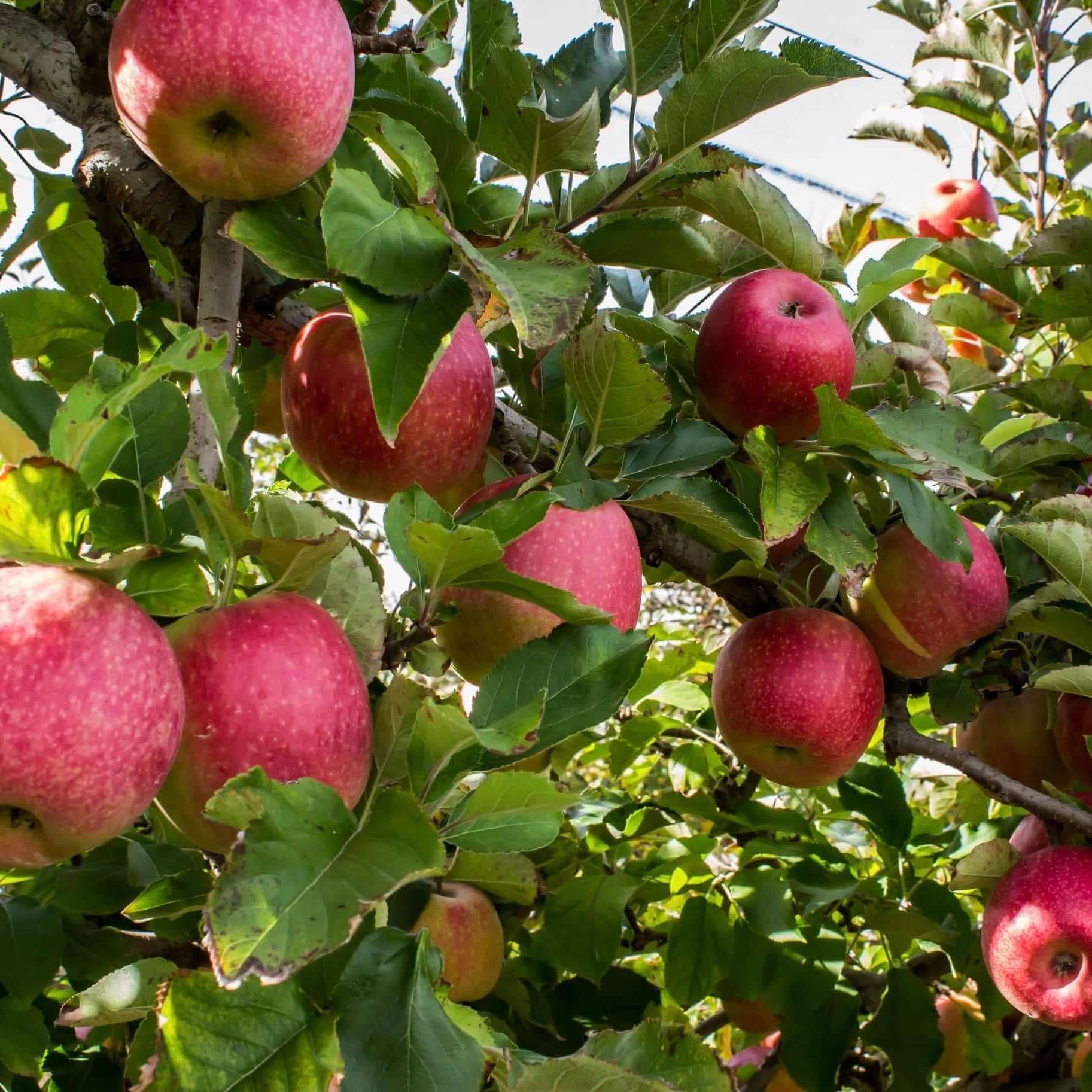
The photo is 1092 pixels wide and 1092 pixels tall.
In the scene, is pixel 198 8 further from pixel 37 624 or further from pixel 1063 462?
pixel 1063 462

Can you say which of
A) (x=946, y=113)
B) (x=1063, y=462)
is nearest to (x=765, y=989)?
(x=1063, y=462)

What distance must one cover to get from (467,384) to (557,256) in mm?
145

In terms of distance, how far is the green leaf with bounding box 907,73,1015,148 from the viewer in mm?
2350

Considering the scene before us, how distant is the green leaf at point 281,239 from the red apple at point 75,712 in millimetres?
317

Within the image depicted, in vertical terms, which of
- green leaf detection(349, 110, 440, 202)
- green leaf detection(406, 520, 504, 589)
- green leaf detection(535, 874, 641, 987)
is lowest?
green leaf detection(535, 874, 641, 987)

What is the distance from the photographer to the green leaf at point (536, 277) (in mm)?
753

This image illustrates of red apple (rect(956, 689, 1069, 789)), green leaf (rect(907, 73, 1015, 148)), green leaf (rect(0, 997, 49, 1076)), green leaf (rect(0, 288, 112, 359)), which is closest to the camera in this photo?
green leaf (rect(0, 997, 49, 1076))

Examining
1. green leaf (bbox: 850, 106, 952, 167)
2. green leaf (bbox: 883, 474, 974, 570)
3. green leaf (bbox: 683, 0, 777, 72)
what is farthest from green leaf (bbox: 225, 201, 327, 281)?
green leaf (bbox: 850, 106, 952, 167)

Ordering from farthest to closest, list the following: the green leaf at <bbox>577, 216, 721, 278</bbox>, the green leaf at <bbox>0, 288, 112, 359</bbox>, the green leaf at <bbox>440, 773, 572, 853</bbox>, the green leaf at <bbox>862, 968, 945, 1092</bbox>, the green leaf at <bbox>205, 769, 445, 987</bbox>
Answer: the green leaf at <bbox>862, 968, 945, 1092</bbox>, the green leaf at <bbox>0, 288, 112, 359</bbox>, the green leaf at <bbox>577, 216, 721, 278</bbox>, the green leaf at <bbox>440, 773, 572, 853</bbox>, the green leaf at <bbox>205, 769, 445, 987</bbox>

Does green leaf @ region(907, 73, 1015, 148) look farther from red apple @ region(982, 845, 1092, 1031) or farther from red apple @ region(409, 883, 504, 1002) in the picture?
red apple @ region(409, 883, 504, 1002)

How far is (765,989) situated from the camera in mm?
1697

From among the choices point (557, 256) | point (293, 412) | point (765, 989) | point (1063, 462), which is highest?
point (557, 256)

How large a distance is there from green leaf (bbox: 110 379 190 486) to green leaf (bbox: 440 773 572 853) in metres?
0.33

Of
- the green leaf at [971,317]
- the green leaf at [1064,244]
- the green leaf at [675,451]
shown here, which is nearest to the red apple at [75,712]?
the green leaf at [675,451]
